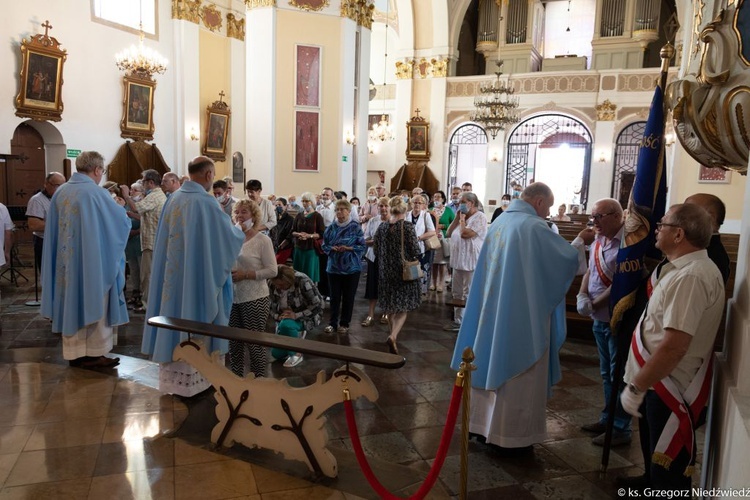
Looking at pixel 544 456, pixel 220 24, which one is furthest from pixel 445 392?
pixel 220 24

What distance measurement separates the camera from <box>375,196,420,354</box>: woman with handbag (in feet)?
18.3

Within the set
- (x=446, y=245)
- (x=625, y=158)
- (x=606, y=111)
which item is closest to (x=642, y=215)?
(x=446, y=245)

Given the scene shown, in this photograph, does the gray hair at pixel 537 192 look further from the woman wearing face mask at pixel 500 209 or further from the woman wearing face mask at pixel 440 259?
the woman wearing face mask at pixel 440 259

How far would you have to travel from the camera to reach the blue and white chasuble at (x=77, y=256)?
4387 mm

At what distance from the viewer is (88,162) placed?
4.45 metres

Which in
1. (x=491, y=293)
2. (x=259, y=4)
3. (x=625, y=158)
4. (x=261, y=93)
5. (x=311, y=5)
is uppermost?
(x=311, y=5)

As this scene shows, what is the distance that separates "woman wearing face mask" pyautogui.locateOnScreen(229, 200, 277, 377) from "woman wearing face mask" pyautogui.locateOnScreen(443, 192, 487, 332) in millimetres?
3166

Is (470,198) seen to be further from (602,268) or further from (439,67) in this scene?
(439,67)

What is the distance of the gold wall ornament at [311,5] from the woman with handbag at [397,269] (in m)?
8.24

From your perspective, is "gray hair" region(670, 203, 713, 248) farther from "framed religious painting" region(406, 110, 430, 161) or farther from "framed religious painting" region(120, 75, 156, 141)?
"framed religious painting" region(406, 110, 430, 161)

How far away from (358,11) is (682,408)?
1223 centimetres

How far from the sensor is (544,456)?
133 inches

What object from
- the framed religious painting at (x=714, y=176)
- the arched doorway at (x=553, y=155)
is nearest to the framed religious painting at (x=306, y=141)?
the framed religious painting at (x=714, y=176)

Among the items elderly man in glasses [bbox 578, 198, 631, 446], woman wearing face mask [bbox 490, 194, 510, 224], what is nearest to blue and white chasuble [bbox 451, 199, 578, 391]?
elderly man in glasses [bbox 578, 198, 631, 446]
